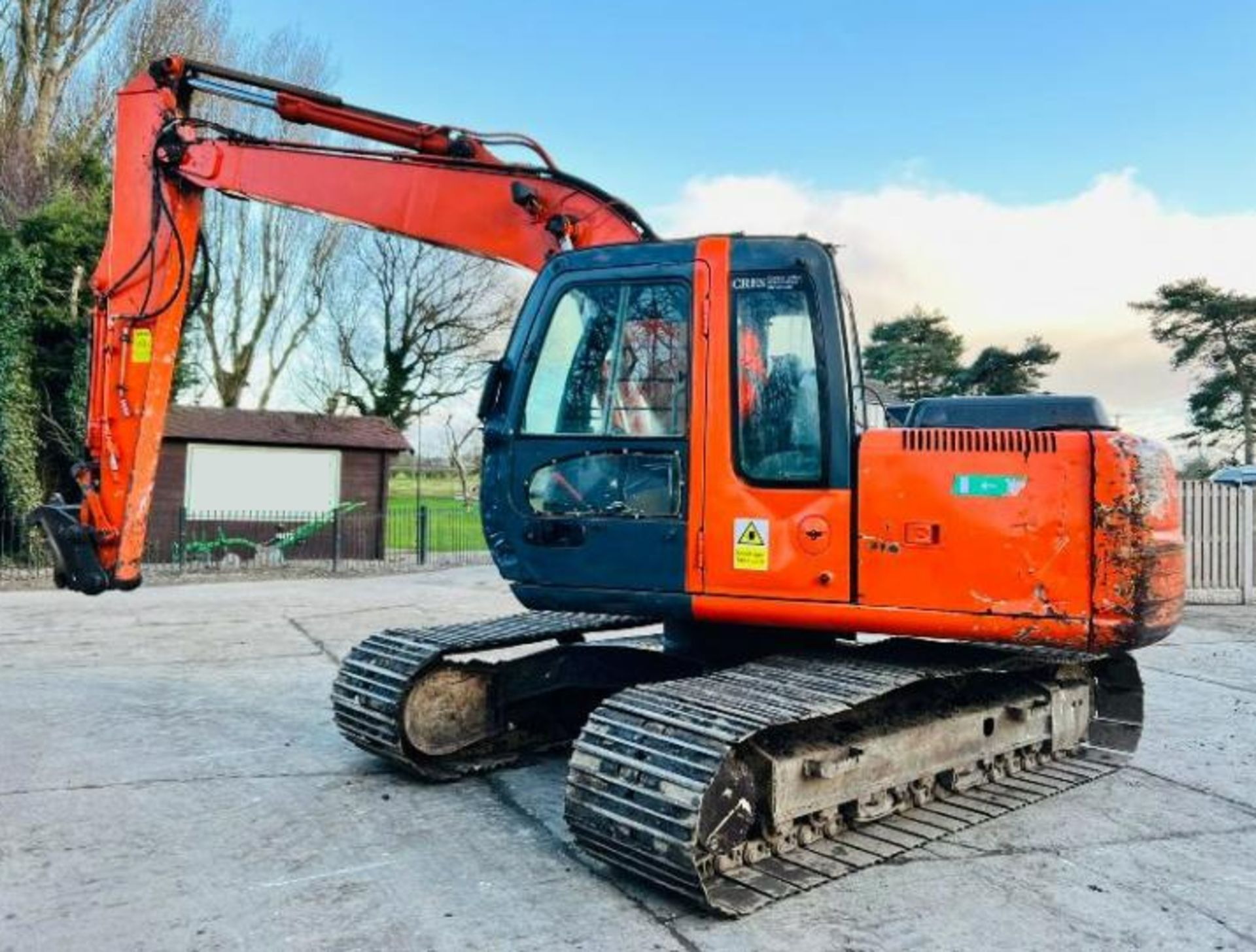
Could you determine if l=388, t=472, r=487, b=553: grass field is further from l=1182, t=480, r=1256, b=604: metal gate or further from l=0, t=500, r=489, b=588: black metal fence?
l=1182, t=480, r=1256, b=604: metal gate

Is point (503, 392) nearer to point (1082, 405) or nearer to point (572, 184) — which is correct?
point (572, 184)

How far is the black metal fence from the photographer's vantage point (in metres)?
16.3

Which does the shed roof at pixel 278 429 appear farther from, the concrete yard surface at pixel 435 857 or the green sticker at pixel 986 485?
the green sticker at pixel 986 485

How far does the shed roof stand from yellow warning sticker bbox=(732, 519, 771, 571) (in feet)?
54.8

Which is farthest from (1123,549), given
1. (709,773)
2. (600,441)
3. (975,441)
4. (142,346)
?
(142,346)

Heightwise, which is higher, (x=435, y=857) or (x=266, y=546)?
(x=266, y=546)

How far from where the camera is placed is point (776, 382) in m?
4.24

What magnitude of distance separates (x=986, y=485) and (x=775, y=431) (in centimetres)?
86

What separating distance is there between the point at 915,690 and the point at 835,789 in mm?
822

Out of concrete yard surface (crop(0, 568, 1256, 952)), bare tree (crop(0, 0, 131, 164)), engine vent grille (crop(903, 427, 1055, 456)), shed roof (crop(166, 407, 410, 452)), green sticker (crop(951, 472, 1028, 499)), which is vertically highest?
bare tree (crop(0, 0, 131, 164))

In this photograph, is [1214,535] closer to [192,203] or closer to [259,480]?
[192,203]

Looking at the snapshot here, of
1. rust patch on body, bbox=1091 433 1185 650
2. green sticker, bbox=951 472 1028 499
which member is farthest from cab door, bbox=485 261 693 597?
rust patch on body, bbox=1091 433 1185 650

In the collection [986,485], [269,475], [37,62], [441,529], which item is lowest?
[441,529]

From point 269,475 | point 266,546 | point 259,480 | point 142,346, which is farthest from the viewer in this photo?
point 269,475
